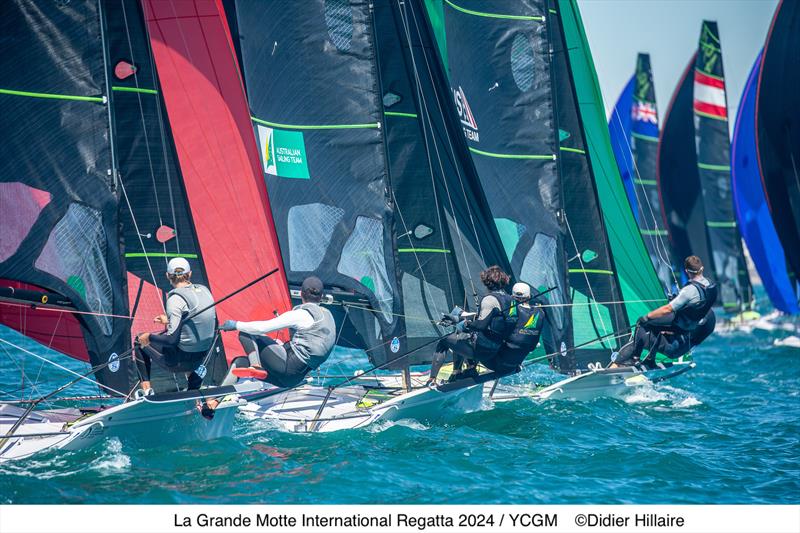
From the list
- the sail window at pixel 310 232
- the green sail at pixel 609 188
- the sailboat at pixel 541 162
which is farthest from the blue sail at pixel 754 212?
the sail window at pixel 310 232

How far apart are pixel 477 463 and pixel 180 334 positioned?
299 centimetres

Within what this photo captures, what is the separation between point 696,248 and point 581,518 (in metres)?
22.5

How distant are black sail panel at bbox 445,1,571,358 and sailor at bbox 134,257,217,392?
644 centimetres

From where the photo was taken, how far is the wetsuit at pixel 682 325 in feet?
38.7

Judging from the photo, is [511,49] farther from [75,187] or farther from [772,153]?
[75,187]

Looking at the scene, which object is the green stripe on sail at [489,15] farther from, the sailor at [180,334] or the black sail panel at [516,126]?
the sailor at [180,334]

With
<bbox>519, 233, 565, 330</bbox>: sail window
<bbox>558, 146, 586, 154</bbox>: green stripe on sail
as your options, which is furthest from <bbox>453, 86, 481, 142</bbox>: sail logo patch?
<bbox>519, 233, 565, 330</bbox>: sail window

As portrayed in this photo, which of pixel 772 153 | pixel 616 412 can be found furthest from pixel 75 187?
pixel 772 153

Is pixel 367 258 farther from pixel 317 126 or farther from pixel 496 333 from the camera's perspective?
pixel 496 333

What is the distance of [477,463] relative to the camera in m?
9.23

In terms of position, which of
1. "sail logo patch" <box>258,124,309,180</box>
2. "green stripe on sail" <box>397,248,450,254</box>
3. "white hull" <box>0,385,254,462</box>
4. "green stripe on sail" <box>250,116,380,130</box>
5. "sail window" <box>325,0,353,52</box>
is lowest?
"white hull" <box>0,385,254,462</box>

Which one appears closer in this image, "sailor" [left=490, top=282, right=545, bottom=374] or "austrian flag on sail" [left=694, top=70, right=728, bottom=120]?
"sailor" [left=490, top=282, right=545, bottom=374]

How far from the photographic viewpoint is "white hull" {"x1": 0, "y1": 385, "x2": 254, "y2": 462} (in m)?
7.91

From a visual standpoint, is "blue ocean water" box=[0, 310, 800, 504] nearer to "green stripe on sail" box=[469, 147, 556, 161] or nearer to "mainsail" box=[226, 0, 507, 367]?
"mainsail" box=[226, 0, 507, 367]
